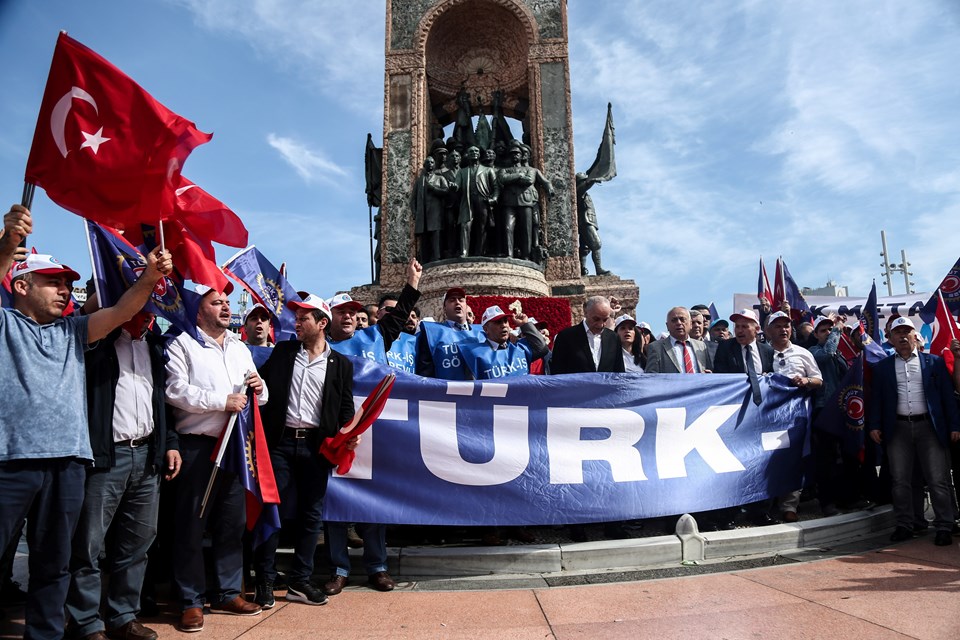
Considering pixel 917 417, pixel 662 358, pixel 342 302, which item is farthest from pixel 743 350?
pixel 342 302

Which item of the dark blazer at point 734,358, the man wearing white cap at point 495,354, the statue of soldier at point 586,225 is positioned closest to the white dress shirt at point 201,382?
the man wearing white cap at point 495,354

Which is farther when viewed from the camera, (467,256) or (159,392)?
(467,256)

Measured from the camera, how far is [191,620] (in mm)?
3869

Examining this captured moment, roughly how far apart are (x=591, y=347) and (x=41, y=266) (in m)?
4.22

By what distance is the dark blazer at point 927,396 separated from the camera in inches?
235

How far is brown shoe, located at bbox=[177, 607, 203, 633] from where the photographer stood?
385 centimetres

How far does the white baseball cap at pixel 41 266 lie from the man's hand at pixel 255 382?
3.81 feet

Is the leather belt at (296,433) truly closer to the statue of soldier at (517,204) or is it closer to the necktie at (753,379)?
the necktie at (753,379)

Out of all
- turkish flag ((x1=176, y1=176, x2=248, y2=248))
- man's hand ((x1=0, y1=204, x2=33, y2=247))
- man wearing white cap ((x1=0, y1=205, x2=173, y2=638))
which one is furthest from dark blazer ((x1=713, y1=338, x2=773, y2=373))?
man's hand ((x1=0, y1=204, x2=33, y2=247))

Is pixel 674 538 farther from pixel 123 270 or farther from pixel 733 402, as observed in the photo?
pixel 123 270

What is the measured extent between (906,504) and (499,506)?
3515mm

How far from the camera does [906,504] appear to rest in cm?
588

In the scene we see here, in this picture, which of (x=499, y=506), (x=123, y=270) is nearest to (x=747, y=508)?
(x=499, y=506)

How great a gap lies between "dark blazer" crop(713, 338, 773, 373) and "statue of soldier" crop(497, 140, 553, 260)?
8.59 m
